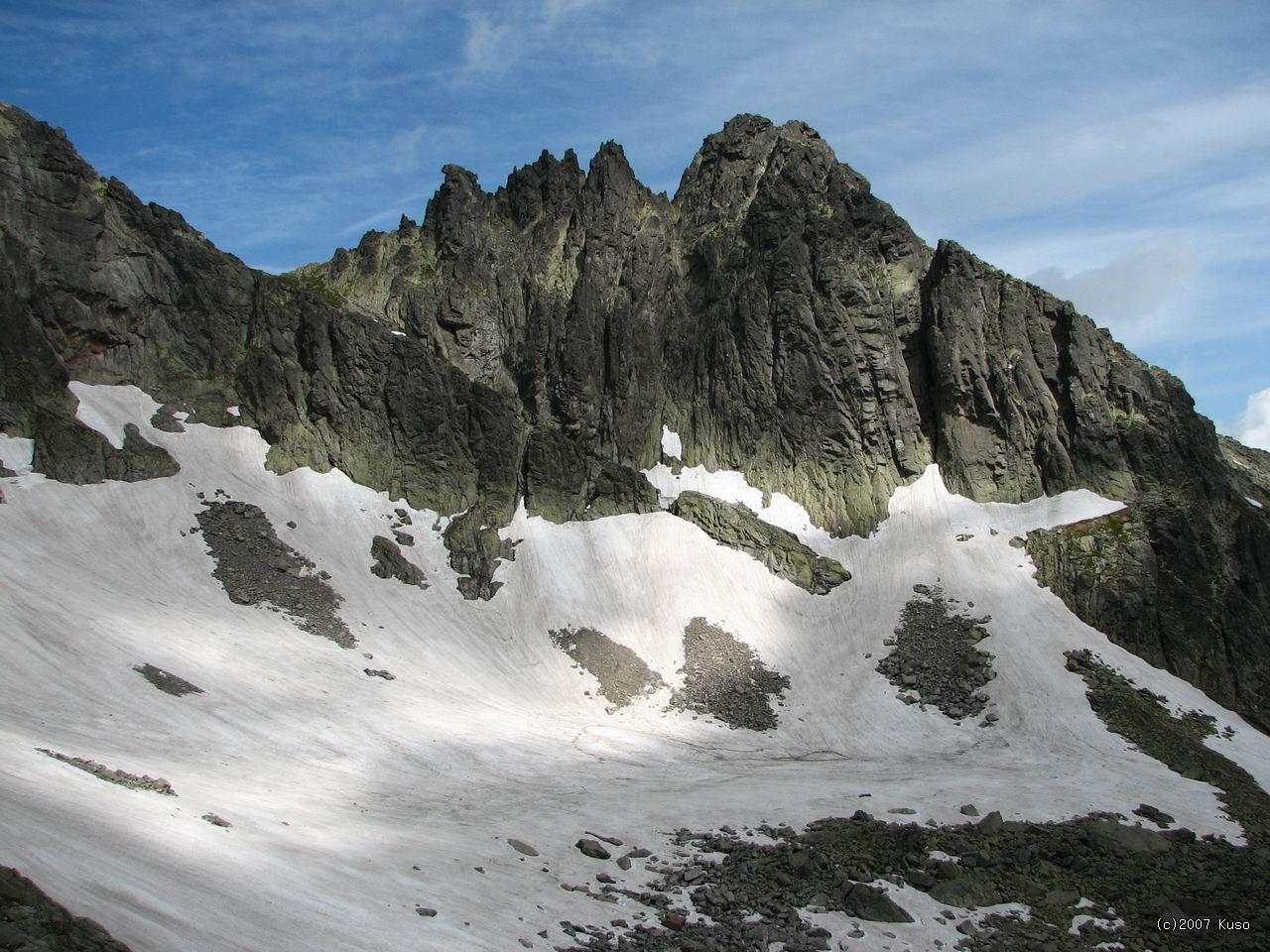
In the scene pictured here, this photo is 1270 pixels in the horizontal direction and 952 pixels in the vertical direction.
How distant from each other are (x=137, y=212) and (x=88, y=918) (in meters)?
69.2

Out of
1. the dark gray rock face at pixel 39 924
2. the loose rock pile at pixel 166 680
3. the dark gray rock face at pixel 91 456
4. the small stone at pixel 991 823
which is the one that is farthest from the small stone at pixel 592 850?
the dark gray rock face at pixel 91 456

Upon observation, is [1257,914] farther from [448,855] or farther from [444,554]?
[444,554]

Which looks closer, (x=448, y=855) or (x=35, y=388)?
(x=448, y=855)

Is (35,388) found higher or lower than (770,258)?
lower

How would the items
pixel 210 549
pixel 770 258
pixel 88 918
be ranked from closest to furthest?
pixel 88 918, pixel 210 549, pixel 770 258

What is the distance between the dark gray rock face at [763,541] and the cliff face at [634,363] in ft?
13.8

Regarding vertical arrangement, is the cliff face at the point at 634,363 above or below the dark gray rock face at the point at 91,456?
above

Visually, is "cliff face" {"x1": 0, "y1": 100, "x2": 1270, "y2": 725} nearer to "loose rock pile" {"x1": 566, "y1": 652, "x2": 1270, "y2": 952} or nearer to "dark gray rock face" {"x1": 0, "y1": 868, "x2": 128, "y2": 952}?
"loose rock pile" {"x1": 566, "y1": 652, "x2": 1270, "y2": 952}

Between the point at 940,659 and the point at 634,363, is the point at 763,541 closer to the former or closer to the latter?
the point at 940,659

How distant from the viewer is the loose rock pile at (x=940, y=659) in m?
52.2

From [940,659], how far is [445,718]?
31.9 meters

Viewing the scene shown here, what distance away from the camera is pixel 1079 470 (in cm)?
7162

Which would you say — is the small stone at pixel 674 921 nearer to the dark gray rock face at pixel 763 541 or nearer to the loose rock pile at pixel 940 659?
the loose rock pile at pixel 940 659

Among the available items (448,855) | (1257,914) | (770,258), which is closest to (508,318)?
(770,258)
